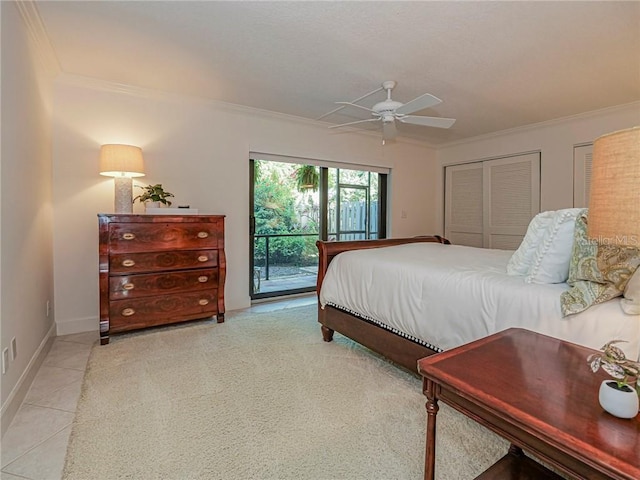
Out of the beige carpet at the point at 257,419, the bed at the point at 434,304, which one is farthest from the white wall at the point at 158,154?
the bed at the point at 434,304

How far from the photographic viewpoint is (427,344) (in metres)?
2.02

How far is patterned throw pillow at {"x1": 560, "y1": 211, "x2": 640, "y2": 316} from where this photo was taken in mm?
1303

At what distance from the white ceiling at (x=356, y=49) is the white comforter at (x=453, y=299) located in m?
1.54

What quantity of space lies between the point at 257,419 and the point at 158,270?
1.79 meters

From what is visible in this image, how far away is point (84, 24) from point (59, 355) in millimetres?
2373

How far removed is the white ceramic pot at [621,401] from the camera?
31.2 inches

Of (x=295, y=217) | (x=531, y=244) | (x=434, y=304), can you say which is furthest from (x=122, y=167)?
(x=531, y=244)

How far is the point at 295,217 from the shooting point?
4645 mm

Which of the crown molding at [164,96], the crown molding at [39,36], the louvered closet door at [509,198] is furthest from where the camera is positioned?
the louvered closet door at [509,198]

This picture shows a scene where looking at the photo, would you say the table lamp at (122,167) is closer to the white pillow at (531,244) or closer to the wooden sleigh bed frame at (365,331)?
the wooden sleigh bed frame at (365,331)

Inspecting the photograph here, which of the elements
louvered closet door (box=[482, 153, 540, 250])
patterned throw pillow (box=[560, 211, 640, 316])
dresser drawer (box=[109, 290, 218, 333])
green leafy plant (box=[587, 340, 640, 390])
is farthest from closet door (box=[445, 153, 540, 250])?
green leafy plant (box=[587, 340, 640, 390])

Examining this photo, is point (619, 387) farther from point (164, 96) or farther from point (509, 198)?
point (509, 198)

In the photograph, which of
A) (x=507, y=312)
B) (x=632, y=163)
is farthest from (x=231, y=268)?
(x=632, y=163)

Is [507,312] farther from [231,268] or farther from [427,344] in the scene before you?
[231,268]
